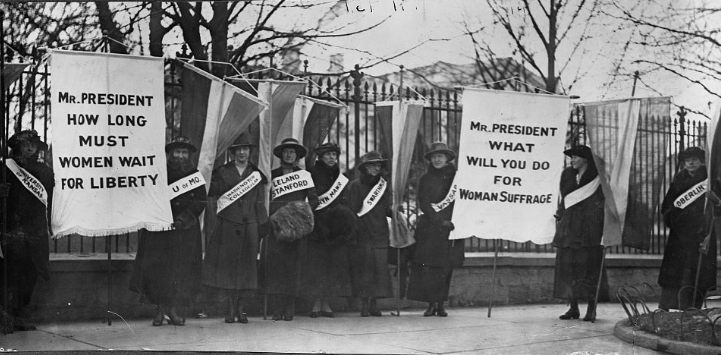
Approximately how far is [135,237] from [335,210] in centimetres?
199

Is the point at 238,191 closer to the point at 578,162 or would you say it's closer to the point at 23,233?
the point at 23,233

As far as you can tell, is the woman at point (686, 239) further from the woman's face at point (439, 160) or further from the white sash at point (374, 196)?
the white sash at point (374, 196)

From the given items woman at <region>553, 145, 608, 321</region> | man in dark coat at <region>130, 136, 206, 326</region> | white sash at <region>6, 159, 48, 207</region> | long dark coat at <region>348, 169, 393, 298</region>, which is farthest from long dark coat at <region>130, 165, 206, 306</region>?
woman at <region>553, 145, 608, 321</region>

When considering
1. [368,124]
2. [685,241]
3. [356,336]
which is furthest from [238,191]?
[685,241]

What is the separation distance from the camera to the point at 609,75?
846 centimetres

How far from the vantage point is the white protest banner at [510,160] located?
26.7 ft

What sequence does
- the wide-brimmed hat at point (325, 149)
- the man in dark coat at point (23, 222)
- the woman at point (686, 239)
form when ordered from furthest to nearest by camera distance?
the wide-brimmed hat at point (325, 149) → the woman at point (686, 239) → the man in dark coat at point (23, 222)

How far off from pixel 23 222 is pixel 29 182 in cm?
36

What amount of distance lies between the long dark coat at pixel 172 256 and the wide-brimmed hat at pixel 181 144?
19 centimetres

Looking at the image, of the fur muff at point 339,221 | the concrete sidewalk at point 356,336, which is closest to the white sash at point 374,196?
the fur muff at point 339,221

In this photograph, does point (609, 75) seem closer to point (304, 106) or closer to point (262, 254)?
point (304, 106)

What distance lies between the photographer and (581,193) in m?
8.77

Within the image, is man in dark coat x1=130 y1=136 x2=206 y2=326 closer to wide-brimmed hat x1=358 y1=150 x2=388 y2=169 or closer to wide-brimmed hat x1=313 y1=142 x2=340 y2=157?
wide-brimmed hat x1=313 y1=142 x2=340 y2=157

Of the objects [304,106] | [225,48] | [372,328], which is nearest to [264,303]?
[372,328]
